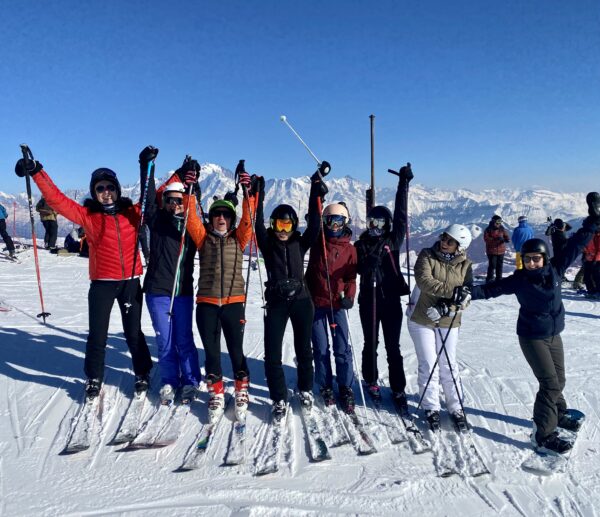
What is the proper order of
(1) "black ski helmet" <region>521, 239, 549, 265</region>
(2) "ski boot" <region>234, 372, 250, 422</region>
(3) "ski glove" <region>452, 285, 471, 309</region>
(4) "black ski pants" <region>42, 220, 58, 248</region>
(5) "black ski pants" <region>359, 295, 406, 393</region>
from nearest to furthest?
(1) "black ski helmet" <region>521, 239, 549, 265</region> < (3) "ski glove" <region>452, 285, 471, 309</region> < (2) "ski boot" <region>234, 372, 250, 422</region> < (5) "black ski pants" <region>359, 295, 406, 393</region> < (4) "black ski pants" <region>42, 220, 58, 248</region>

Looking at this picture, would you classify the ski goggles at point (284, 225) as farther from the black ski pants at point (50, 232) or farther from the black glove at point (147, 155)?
the black ski pants at point (50, 232)

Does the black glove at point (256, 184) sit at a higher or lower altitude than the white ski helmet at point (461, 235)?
higher

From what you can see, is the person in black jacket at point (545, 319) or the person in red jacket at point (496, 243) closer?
the person in black jacket at point (545, 319)

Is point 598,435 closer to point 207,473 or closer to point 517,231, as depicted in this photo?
point 207,473

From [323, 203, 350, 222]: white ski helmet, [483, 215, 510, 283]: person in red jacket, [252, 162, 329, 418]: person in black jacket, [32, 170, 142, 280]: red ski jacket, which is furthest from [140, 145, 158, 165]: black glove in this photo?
[483, 215, 510, 283]: person in red jacket

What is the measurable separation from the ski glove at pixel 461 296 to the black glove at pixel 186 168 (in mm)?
2990

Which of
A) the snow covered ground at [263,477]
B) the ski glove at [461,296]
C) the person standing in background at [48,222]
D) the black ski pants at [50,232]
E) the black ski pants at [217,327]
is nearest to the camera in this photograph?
the snow covered ground at [263,477]

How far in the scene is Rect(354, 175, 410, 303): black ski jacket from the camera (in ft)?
14.1

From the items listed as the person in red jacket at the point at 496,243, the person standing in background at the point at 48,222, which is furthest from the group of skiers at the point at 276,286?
the person standing in background at the point at 48,222

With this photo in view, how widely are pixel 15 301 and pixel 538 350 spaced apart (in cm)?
1021

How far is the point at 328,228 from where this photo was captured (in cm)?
442

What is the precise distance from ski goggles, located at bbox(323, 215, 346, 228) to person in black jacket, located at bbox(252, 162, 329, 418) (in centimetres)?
35

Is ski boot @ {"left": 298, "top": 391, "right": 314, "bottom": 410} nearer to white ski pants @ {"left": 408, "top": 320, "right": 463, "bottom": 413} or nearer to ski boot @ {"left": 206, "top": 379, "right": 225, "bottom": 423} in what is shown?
ski boot @ {"left": 206, "top": 379, "right": 225, "bottom": 423}

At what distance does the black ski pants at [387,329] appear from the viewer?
4344 mm
